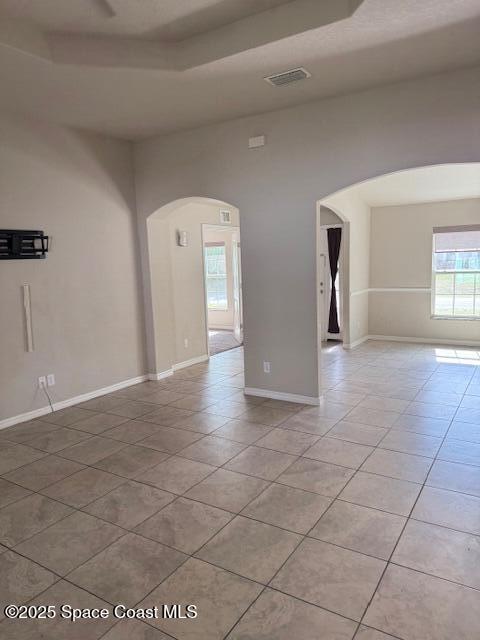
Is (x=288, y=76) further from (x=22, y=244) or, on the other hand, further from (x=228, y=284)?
(x=228, y=284)

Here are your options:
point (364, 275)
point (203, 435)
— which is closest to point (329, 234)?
point (364, 275)

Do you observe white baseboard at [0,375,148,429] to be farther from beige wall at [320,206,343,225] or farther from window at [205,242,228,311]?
window at [205,242,228,311]

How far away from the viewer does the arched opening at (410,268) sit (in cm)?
730

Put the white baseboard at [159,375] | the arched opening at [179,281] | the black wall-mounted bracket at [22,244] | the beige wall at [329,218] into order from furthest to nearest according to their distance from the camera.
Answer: the beige wall at [329,218]
the white baseboard at [159,375]
the arched opening at [179,281]
the black wall-mounted bracket at [22,244]

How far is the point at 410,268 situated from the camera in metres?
7.88

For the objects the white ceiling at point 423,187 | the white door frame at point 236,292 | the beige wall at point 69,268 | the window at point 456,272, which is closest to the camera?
the beige wall at point 69,268

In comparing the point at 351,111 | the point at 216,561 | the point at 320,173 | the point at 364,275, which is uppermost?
the point at 351,111

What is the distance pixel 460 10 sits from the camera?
260 centimetres

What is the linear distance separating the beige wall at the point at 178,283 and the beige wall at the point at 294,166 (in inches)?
23.7

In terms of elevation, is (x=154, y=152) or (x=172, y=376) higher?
(x=154, y=152)

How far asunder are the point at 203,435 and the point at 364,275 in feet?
17.2

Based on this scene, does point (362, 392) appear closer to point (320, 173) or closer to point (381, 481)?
point (381, 481)

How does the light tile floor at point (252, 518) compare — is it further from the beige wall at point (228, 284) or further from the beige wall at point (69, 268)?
the beige wall at point (228, 284)

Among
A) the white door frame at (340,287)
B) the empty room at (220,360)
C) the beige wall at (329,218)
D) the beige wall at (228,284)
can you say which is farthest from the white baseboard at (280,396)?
the beige wall at (228,284)
